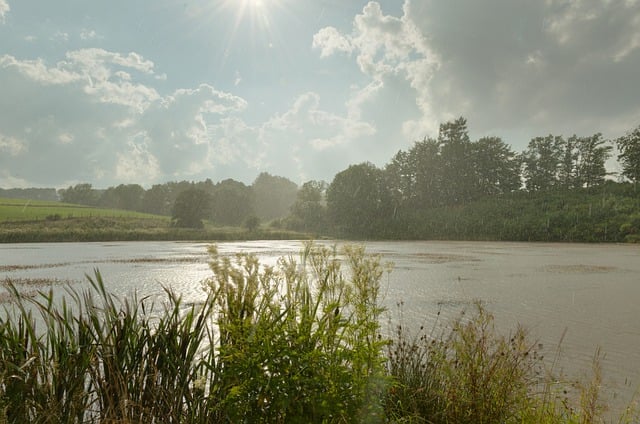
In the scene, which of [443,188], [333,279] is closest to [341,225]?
[443,188]

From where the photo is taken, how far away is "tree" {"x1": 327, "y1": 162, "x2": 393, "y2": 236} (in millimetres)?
66062

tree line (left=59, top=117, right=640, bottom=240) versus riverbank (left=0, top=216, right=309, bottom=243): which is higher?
tree line (left=59, top=117, right=640, bottom=240)

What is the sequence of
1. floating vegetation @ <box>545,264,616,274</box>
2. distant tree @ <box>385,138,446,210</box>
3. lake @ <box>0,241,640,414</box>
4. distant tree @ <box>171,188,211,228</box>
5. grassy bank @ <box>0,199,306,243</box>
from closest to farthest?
lake @ <box>0,241,640,414</box>, floating vegetation @ <box>545,264,616,274</box>, grassy bank @ <box>0,199,306,243</box>, distant tree @ <box>171,188,211,228</box>, distant tree @ <box>385,138,446,210</box>

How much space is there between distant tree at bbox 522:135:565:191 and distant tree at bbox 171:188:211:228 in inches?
2265

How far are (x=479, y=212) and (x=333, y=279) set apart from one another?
194ft

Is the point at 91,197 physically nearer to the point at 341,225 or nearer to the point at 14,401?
the point at 341,225

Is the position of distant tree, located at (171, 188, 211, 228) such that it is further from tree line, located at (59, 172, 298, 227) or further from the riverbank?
the riverbank

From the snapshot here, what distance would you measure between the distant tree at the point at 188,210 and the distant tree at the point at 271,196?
53.1 metres

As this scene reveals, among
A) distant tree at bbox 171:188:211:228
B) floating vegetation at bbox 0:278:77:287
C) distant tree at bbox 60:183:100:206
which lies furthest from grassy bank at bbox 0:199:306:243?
distant tree at bbox 60:183:100:206

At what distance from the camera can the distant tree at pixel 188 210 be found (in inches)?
2382

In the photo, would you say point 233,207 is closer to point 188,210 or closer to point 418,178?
point 188,210

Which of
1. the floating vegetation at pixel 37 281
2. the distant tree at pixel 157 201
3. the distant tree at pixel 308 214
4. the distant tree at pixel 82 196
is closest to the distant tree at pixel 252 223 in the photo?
the distant tree at pixel 308 214

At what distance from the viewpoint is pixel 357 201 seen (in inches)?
2638

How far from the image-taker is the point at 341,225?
67.4 m
